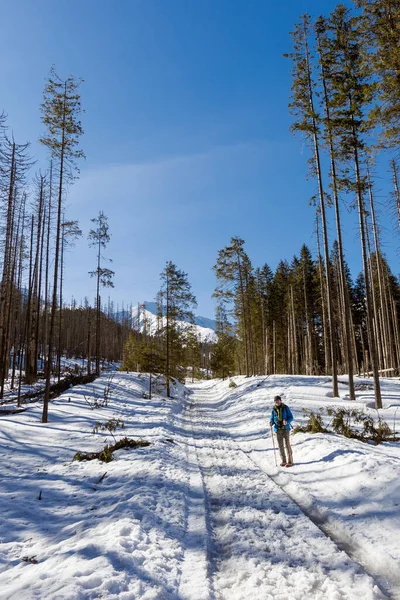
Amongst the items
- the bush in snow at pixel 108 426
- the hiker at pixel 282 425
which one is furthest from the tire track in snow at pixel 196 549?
the bush in snow at pixel 108 426

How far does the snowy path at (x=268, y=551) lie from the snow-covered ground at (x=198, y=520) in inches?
0.9

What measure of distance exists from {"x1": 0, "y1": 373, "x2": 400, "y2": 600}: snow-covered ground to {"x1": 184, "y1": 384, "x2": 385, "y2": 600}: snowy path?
0.02m

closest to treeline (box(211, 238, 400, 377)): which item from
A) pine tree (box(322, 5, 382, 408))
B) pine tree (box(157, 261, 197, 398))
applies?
pine tree (box(157, 261, 197, 398))

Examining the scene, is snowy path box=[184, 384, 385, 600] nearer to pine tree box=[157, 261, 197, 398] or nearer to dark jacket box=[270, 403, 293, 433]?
dark jacket box=[270, 403, 293, 433]

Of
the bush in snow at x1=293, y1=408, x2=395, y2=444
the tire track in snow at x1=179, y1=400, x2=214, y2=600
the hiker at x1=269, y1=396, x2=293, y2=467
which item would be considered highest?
the hiker at x1=269, y1=396, x2=293, y2=467

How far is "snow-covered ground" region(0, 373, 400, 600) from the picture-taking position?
4020 mm

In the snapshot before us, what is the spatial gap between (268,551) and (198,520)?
156 centimetres

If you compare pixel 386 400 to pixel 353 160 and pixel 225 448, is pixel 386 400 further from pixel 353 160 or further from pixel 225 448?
pixel 353 160

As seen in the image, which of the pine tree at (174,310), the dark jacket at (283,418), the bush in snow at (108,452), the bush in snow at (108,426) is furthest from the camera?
the pine tree at (174,310)

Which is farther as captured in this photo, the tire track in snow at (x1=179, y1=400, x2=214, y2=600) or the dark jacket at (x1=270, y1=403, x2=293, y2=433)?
the dark jacket at (x1=270, y1=403, x2=293, y2=433)

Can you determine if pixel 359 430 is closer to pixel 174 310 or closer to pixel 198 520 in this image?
pixel 198 520

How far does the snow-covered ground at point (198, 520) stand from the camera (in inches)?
158

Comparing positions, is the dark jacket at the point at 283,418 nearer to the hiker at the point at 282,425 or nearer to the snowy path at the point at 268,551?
the hiker at the point at 282,425

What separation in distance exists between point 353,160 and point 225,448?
15.2 meters
